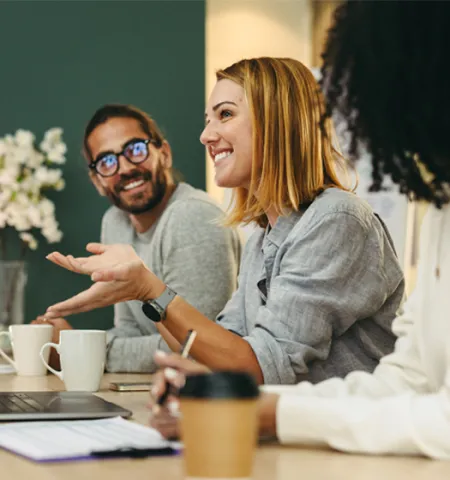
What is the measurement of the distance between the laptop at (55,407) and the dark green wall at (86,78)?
192 cm

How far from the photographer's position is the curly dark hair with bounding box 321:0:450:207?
1018mm

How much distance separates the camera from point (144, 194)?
108 inches

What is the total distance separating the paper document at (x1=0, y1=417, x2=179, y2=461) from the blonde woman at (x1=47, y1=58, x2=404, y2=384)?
577mm

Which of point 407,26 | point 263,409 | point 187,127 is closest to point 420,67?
point 407,26

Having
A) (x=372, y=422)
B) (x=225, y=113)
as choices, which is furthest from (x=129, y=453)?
(x=225, y=113)

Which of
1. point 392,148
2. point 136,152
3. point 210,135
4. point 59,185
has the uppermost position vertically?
point 392,148

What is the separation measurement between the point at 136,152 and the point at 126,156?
35 mm

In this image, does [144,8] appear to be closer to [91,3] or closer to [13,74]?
[91,3]

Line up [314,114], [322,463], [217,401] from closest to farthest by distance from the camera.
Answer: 1. [217,401]
2. [322,463]
3. [314,114]

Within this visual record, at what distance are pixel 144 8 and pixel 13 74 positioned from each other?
23.1 inches

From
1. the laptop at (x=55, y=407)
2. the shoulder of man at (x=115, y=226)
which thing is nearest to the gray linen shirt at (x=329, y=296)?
the laptop at (x=55, y=407)

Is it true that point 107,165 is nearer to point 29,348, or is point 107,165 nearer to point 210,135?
point 210,135

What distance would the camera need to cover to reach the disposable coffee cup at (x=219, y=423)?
0.76m

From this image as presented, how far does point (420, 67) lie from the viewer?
103 cm
